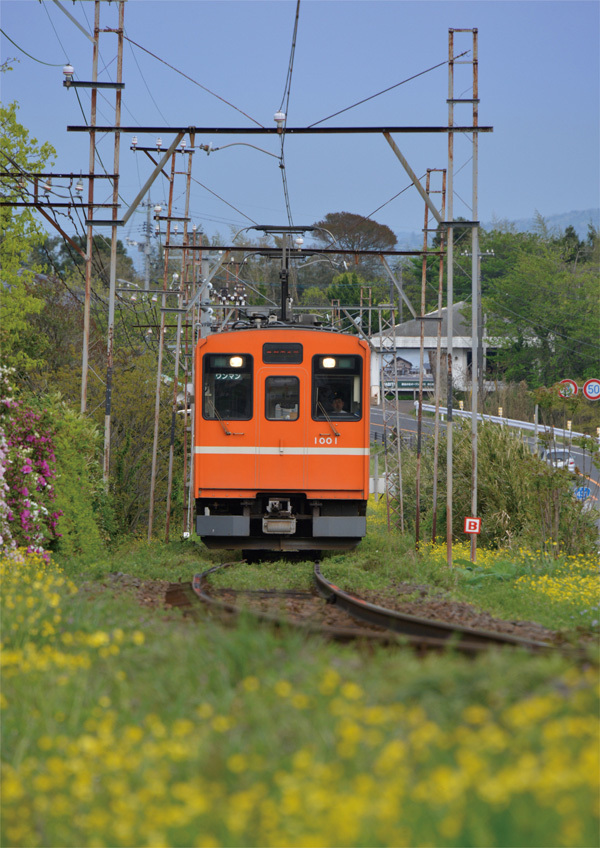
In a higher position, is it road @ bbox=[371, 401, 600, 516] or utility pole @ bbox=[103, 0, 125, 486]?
utility pole @ bbox=[103, 0, 125, 486]

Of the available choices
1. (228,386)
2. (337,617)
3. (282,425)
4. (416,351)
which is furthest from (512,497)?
(416,351)

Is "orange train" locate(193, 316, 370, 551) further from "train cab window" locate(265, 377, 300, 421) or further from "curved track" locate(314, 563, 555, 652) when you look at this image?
"curved track" locate(314, 563, 555, 652)

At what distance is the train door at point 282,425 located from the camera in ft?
47.8

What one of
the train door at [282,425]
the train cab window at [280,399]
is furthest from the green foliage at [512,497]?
the train cab window at [280,399]

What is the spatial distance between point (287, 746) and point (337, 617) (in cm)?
513

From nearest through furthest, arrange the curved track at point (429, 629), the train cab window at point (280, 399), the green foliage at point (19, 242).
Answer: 1. the curved track at point (429, 629)
2. the train cab window at point (280, 399)
3. the green foliage at point (19, 242)

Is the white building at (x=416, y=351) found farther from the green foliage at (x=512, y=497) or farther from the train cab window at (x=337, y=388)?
the train cab window at (x=337, y=388)

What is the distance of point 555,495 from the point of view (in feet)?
52.9

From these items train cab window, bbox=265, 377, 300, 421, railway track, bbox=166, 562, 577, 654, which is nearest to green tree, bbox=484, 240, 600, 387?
train cab window, bbox=265, 377, 300, 421

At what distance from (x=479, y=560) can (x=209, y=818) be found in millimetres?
13446

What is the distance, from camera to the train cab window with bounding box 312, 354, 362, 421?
47.9ft

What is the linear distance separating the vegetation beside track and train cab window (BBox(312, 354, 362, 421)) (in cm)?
892

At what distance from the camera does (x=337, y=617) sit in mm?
8789

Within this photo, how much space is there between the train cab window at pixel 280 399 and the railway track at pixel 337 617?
2659mm
